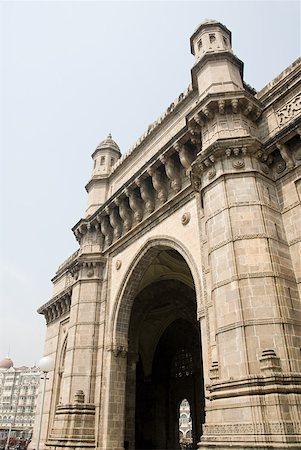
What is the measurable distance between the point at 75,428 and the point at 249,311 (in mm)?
7885

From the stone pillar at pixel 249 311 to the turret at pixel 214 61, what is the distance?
106 inches

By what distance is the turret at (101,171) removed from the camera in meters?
17.5

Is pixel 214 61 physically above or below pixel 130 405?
above

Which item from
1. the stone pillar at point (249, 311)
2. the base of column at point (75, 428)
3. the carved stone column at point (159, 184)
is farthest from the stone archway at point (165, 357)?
the stone pillar at point (249, 311)

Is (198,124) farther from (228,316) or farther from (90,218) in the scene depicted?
(90,218)

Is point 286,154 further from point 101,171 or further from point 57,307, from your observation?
point 57,307

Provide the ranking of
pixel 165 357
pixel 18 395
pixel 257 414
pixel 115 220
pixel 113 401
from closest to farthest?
pixel 257 414
pixel 113 401
pixel 115 220
pixel 165 357
pixel 18 395

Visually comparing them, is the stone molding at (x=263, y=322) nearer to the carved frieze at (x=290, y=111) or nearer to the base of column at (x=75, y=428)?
the carved frieze at (x=290, y=111)

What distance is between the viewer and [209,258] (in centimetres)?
963

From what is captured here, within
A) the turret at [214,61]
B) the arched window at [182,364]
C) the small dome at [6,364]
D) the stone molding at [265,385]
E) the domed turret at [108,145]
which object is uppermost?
the small dome at [6,364]

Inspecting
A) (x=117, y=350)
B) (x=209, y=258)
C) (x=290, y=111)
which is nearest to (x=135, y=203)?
(x=117, y=350)

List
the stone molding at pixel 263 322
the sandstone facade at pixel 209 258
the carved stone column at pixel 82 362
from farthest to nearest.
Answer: the carved stone column at pixel 82 362 < the stone molding at pixel 263 322 < the sandstone facade at pixel 209 258

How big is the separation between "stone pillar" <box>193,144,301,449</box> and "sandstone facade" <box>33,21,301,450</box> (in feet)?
0.08

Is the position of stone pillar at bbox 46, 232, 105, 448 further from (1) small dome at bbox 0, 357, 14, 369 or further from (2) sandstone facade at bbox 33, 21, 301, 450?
(1) small dome at bbox 0, 357, 14, 369
